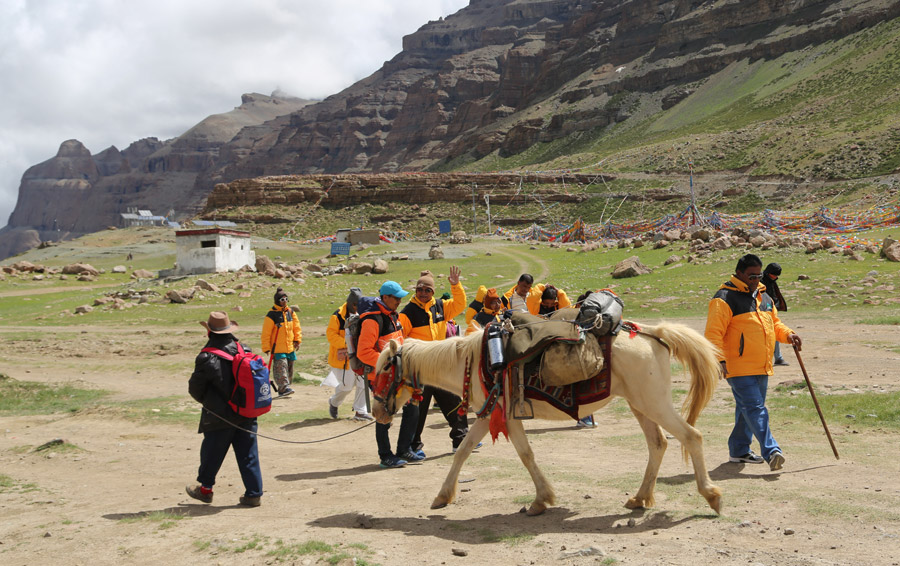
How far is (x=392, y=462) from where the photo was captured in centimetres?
929

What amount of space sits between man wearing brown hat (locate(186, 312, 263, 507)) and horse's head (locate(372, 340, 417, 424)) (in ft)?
4.71

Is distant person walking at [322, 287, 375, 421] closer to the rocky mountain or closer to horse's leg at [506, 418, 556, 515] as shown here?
horse's leg at [506, 418, 556, 515]

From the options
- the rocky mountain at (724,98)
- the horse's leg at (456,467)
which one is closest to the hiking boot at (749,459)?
the horse's leg at (456,467)

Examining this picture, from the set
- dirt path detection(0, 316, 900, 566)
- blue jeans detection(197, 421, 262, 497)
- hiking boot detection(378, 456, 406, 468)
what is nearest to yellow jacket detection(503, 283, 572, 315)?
dirt path detection(0, 316, 900, 566)

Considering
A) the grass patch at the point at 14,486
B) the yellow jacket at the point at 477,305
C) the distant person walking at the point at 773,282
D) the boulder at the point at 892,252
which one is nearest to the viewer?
the grass patch at the point at 14,486

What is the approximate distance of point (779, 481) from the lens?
730 cm

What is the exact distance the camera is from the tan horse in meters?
6.70

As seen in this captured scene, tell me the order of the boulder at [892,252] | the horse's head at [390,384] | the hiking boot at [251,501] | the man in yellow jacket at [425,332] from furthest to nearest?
the boulder at [892,252] → the man in yellow jacket at [425,332] → the horse's head at [390,384] → the hiking boot at [251,501]

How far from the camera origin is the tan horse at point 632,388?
264 inches

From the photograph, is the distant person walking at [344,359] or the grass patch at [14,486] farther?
the distant person walking at [344,359]

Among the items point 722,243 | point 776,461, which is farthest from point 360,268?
point 776,461

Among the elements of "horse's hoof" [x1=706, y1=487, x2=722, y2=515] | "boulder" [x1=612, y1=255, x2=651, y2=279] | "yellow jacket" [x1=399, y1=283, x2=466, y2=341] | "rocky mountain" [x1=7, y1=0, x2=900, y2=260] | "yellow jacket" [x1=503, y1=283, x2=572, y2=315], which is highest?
"rocky mountain" [x1=7, y1=0, x2=900, y2=260]

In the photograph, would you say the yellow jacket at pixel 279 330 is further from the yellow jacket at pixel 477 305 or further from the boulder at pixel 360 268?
the boulder at pixel 360 268

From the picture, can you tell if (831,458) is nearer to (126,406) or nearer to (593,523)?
(593,523)
